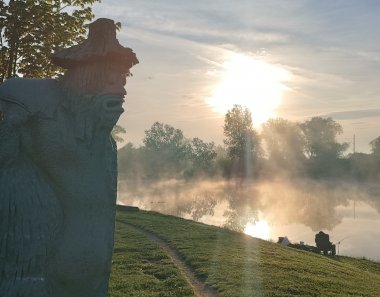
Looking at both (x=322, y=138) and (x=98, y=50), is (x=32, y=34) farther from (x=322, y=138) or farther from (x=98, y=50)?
(x=322, y=138)

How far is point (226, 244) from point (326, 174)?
8629 cm

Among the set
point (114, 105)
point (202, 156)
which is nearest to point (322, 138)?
point (202, 156)

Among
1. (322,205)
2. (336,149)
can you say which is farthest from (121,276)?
(336,149)

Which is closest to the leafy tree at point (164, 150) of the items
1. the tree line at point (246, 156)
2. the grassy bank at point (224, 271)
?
the tree line at point (246, 156)

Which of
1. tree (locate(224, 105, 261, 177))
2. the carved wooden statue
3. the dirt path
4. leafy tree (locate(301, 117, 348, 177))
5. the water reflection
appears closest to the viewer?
the carved wooden statue

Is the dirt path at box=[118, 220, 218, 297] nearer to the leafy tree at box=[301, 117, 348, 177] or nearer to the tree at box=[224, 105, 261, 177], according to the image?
the tree at box=[224, 105, 261, 177]

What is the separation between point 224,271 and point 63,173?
1391 centimetres

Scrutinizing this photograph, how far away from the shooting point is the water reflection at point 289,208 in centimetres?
4350

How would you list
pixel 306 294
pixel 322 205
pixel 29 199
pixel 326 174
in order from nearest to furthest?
1. pixel 29 199
2. pixel 306 294
3. pixel 322 205
4. pixel 326 174

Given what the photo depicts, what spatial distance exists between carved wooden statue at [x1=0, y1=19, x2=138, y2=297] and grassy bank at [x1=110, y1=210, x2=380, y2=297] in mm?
10648

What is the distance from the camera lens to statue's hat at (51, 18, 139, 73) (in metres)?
3.56

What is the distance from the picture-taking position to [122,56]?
3662 mm

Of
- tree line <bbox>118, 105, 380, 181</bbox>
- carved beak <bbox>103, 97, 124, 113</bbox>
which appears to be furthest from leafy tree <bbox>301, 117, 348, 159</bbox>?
carved beak <bbox>103, 97, 124, 113</bbox>

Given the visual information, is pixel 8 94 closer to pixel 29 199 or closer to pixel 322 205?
pixel 29 199
